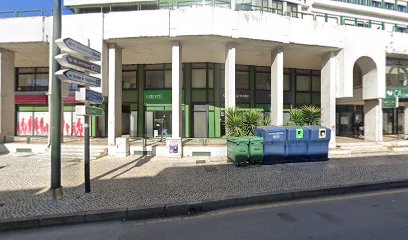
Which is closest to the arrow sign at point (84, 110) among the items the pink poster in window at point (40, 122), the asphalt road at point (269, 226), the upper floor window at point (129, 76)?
the asphalt road at point (269, 226)

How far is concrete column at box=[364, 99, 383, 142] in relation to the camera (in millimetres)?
16422

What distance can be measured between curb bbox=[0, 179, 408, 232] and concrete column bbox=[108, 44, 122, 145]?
8263mm

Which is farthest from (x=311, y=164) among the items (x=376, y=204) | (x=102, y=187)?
(x=102, y=187)

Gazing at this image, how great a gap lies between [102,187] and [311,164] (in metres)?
7.39

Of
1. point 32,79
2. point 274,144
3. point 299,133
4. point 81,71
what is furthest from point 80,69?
point 32,79

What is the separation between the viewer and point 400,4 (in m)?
30.1

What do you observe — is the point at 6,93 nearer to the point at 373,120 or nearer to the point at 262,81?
the point at 262,81

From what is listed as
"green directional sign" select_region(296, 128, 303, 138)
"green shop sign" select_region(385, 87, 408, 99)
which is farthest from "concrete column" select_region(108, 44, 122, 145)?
"green shop sign" select_region(385, 87, 408, 99)

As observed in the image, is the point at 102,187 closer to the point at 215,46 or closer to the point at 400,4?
the point at 215,46

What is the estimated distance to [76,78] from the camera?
5668 millimetres

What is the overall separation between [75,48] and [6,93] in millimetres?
11603

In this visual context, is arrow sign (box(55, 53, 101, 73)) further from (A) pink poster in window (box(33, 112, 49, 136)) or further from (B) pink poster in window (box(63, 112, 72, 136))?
(A) pink poster in window (box(33, 112, 49, 136))

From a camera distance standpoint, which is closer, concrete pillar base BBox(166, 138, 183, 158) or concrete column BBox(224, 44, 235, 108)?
concrete pillar base BBox(166, 138, 183, 158)

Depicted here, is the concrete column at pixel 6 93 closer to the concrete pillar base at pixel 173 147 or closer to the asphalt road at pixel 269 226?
the concrete pillar base at pixel 173 147
